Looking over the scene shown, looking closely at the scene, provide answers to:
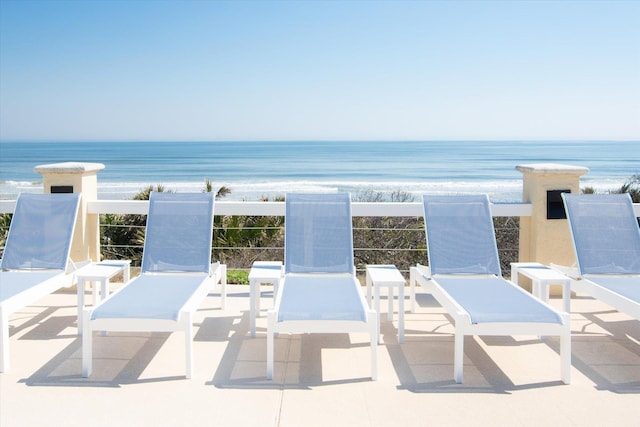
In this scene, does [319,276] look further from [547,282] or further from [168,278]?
[547,282]

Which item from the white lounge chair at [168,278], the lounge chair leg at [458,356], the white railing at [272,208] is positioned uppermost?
the white railing at [272,208]

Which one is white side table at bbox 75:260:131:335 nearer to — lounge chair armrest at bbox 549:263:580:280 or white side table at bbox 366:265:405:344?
white side table at bbox 366:265:405:344

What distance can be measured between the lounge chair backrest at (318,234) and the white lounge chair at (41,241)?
6.48 ft

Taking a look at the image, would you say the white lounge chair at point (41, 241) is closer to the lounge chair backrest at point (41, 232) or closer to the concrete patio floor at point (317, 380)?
the lounge chair backrest at point (41, 232)

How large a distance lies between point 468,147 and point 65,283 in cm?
4586

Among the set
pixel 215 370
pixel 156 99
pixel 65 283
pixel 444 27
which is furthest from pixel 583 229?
pixel 156 99

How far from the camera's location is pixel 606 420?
12.3 feet

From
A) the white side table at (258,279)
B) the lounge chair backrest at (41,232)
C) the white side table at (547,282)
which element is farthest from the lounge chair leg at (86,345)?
the white side table at (547,282)

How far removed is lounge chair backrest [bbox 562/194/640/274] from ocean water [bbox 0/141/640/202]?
1063 inches

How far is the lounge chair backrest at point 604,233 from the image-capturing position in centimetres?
574

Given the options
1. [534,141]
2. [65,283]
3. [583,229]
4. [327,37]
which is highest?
[327,37]

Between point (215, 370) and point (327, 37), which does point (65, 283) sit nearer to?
point (215, 370)

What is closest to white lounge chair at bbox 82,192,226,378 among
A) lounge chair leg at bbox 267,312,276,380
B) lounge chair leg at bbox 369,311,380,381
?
lounge chair leg at bbox 267,312,276,380

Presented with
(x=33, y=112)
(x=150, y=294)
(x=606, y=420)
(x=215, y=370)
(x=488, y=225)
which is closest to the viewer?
(x=606, y=420)
